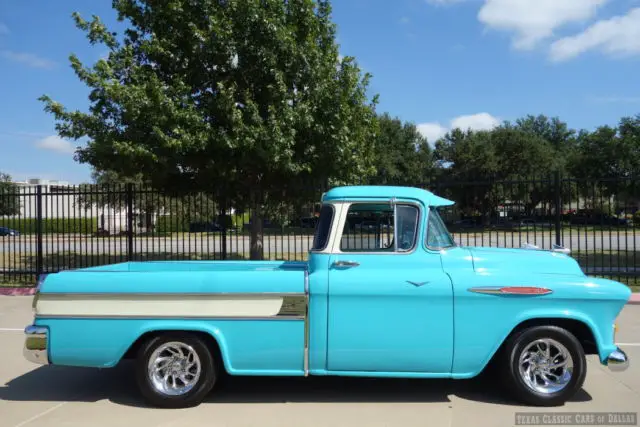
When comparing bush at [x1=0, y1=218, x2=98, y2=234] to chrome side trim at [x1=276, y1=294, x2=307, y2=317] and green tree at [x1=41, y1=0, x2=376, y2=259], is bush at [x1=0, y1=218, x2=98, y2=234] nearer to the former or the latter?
green tree at [x1=41, y1=0, x2=376, y2=259]

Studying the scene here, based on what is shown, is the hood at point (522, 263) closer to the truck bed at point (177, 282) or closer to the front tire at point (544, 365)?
the front tire at point (544, 365)

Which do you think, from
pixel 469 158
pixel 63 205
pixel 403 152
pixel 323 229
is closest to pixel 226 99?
pixel 63 205

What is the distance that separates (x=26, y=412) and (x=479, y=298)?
4286 millimetres

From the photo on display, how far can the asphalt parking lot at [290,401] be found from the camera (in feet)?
14.5

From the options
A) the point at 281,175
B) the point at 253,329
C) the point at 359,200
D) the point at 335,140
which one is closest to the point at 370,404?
the point at 253,329

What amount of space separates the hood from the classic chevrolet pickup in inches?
0.8

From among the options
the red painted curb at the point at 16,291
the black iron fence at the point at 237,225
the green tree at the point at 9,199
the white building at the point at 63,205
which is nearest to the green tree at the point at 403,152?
the black iron fence at the point at 237,225

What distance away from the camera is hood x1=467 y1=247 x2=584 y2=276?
4.72 metres

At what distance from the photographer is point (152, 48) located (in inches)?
491

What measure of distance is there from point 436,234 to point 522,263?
2.82ft

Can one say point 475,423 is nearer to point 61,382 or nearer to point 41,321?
point 41,321

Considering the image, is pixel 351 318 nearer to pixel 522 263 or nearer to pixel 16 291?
pixel 522 263

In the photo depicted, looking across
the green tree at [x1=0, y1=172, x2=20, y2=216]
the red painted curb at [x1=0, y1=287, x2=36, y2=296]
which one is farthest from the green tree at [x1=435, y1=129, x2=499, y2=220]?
the red painted curb at [x1=0, y1=287, x2=36, y2=296]

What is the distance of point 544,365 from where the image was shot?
15.3 feet
